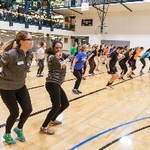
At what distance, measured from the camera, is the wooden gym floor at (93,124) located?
10.3ft

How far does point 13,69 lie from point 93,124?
78.0 inches

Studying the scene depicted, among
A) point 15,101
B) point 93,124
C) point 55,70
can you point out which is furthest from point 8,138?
point 93,124

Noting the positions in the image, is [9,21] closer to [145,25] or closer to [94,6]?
[94,6]

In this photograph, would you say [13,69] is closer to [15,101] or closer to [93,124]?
[15,101]

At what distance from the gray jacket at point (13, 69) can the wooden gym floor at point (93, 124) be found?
911 mm

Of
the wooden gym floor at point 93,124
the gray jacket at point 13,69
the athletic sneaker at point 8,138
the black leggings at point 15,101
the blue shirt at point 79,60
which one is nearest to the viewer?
the gray jacket at point 13,69

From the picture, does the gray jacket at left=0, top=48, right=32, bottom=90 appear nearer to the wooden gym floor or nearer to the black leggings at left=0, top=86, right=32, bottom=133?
the black leggings at left=0, top=86, right=32, bottom=133

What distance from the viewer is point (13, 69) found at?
2633mm

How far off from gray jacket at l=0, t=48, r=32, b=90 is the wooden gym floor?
2.99ft

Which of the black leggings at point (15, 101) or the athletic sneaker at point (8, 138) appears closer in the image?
the black leggings at point (15, 101)

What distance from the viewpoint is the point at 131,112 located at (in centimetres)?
480

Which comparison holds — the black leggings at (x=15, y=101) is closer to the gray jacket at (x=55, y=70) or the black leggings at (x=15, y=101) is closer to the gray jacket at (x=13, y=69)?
the gray jacket at (x=13, y=69)

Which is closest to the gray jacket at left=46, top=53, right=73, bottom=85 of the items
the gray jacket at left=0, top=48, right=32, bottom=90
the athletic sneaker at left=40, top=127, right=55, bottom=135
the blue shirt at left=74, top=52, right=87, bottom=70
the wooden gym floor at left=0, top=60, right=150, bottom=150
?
the gray jacket at left=0, top=48, right=32, bottom=90

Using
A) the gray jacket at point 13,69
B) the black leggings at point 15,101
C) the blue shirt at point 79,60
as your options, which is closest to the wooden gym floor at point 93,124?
the black leggings at point 15,101
